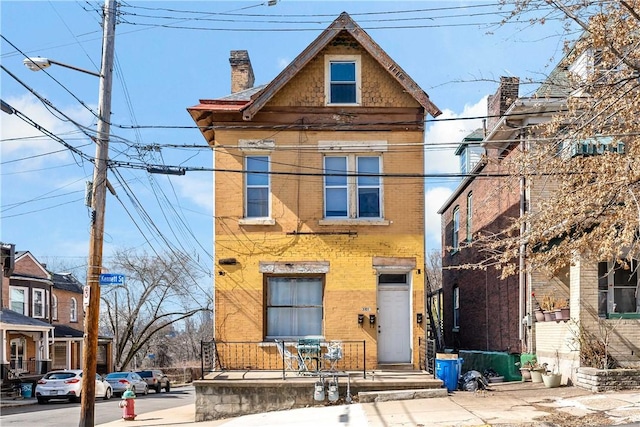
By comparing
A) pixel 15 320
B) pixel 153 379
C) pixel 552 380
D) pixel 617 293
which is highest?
pixel 617 293

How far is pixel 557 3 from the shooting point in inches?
395

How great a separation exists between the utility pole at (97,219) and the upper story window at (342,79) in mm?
5874

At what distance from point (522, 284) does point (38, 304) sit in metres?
29.6

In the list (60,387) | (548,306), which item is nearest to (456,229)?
(548,306)

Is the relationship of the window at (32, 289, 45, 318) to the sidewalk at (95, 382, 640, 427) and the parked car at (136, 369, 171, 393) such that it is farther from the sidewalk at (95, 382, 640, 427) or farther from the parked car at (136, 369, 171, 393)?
the sidewalk at (95, 382, 640, 427)

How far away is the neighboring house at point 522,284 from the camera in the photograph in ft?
52.5

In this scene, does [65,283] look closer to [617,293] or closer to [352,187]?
[352,187]

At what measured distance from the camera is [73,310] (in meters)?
44.8

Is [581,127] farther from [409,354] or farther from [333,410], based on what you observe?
[409,354]

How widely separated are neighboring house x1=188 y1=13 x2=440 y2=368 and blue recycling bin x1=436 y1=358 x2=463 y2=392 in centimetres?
91

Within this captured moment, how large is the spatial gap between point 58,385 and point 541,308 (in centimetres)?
1902

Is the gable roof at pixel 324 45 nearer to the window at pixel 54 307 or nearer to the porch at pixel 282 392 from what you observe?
the porch at pixel 282 392

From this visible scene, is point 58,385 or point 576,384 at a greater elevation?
point 576,384

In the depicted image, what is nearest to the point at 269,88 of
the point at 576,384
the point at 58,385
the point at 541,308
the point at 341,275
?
the point at 341,275
